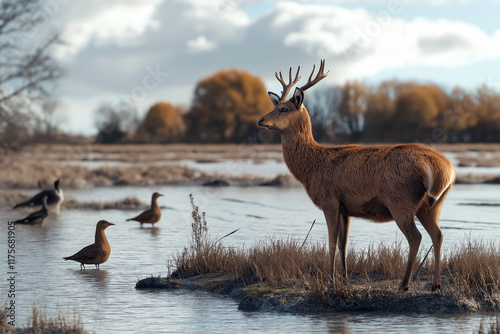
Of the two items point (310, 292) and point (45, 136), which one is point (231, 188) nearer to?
point (45, 136)

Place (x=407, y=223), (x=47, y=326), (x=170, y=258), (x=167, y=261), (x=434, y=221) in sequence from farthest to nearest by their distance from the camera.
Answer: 1. (x=170, y=258)
2. (x=167, y=261)
3. (x=434, y=221)
4. (x=407, y=223)
5. (x=47, y=326)

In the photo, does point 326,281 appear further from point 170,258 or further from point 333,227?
point 170,258

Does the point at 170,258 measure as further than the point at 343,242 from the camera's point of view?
Yes

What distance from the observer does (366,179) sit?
9.64 metres

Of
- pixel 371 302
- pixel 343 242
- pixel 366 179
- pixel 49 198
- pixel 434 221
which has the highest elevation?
pixel 366 179

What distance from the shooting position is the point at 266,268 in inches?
420

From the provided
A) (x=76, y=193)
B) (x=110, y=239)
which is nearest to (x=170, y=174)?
(x=76, y=193)

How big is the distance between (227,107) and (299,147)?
6572 cm

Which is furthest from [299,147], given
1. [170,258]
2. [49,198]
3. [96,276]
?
[49,198]

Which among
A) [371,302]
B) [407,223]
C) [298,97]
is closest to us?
[407,223]

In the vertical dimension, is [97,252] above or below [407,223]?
below

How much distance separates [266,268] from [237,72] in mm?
71381

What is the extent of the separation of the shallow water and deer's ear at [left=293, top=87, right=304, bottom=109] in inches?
110

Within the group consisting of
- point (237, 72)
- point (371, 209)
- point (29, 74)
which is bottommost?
point (371, 209)
